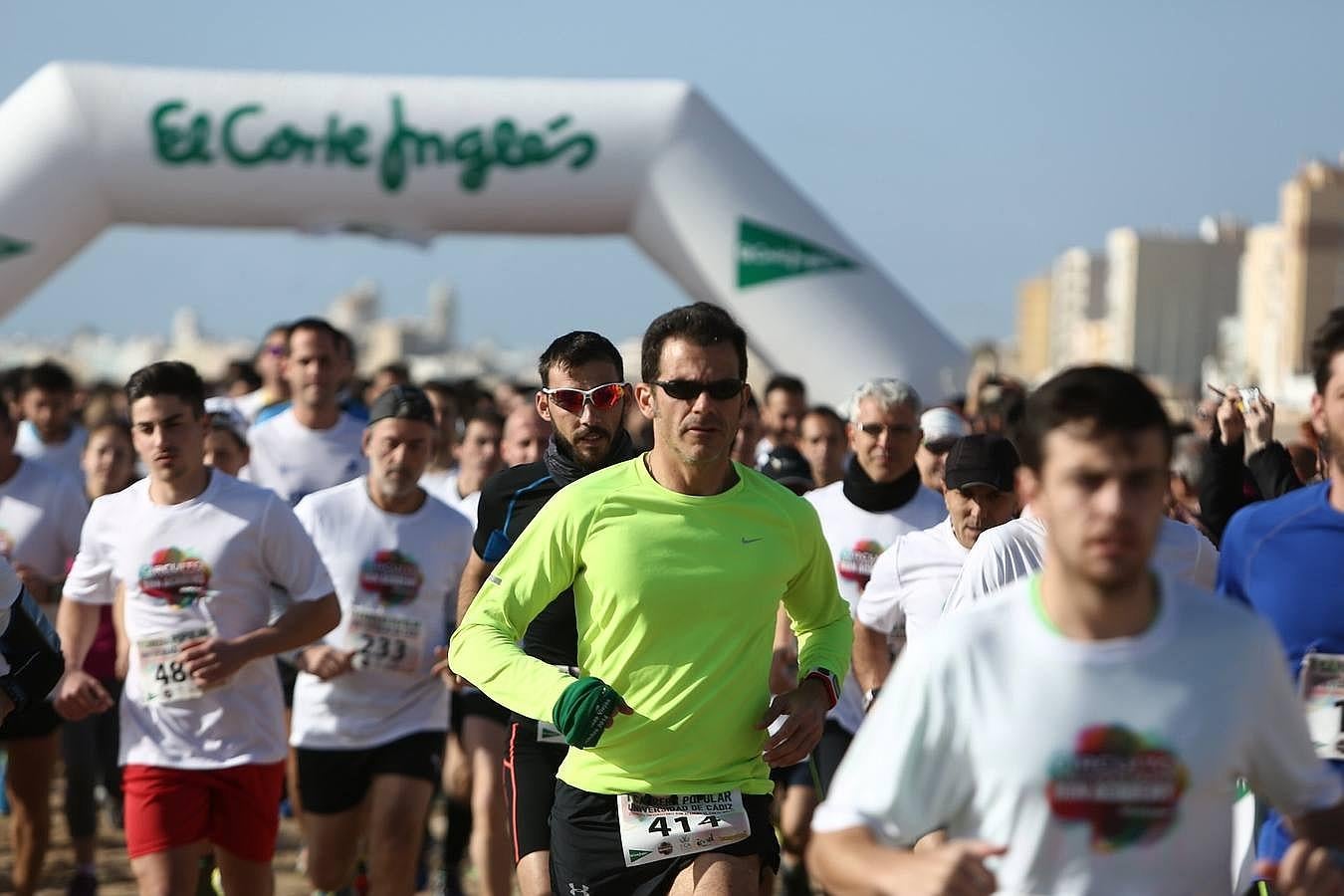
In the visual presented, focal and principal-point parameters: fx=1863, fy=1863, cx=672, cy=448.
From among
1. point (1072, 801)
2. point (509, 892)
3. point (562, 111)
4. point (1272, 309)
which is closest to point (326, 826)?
point (509, 892)

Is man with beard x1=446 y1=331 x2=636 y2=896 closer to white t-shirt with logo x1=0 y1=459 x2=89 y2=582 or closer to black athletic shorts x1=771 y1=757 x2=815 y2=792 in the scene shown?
black athletic shorts x1=771 y1=757 x2=815 y2=792

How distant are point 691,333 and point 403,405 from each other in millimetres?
2559

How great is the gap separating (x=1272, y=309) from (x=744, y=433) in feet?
148

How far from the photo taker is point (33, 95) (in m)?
14.5

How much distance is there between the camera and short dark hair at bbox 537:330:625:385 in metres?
4.65

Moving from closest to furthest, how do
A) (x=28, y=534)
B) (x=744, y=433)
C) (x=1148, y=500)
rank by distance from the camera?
1. (x=1148, y=500)
2. (x=28, y=534)
3. (x=744, y=433)

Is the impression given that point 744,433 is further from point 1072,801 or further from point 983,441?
point 1072,801

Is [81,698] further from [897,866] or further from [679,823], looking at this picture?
[897,866]

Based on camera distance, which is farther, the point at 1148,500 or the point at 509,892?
the point at 509,892

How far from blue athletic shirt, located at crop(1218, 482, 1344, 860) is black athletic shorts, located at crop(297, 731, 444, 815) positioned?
3.37 metres

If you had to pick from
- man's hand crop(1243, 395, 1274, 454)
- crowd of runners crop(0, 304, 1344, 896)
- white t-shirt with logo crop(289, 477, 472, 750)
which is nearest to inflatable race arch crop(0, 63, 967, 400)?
crowd of runners crop(0, 304, 1344, 896)

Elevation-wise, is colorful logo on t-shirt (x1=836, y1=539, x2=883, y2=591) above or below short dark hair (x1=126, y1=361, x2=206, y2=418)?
below

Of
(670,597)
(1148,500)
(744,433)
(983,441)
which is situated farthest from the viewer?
(744,433)

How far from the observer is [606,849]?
3.87 m
